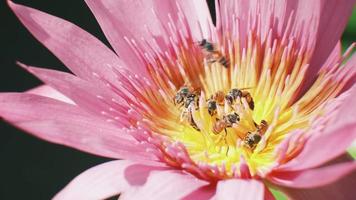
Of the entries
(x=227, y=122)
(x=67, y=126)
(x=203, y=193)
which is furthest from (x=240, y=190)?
(x=227, y=122)

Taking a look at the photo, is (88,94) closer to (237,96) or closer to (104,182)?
(104,182)

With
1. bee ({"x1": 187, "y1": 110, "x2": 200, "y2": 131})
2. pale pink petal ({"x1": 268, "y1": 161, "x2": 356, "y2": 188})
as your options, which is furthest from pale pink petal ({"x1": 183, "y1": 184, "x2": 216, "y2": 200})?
bee ({"x1": 187, "y1": 110, "x2": 200, "y2": 131})

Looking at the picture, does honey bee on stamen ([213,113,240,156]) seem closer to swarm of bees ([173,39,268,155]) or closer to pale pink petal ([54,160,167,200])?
swarm of bees ([173,39,268,155])

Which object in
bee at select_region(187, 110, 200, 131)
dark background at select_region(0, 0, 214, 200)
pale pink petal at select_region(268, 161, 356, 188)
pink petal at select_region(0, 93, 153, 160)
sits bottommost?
pale pink petal at select_region(268, 161, 356, 188)

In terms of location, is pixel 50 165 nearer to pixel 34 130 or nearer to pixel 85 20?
pixel 85 20

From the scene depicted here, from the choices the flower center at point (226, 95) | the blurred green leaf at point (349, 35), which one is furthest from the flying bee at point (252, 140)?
the blurred green leaf at point (349, 35)

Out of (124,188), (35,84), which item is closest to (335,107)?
(124,188)
